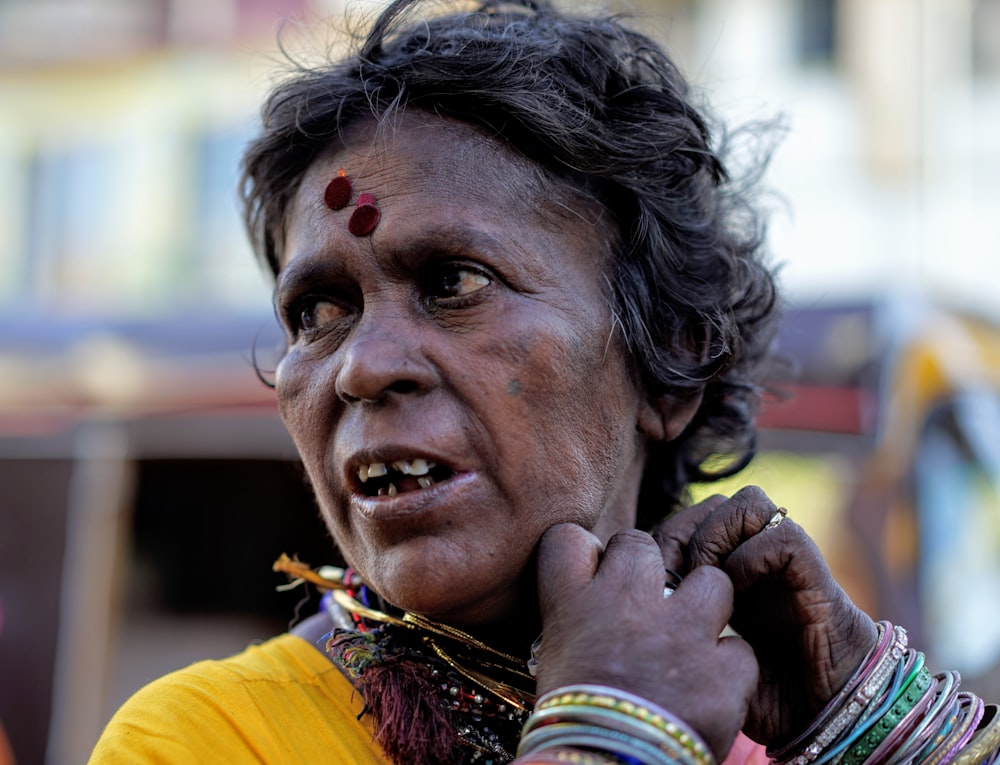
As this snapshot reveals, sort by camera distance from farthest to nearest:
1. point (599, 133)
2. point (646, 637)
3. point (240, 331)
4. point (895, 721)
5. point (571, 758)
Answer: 1. point (240, 331)
2. point (599, 133)
3. point (895, 721)
4. point (646, 637)
5. point (571, 758)

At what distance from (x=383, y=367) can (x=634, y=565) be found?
540mm

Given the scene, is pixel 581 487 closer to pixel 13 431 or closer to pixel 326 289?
pixel 326 289

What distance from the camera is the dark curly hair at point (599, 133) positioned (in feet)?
6.84

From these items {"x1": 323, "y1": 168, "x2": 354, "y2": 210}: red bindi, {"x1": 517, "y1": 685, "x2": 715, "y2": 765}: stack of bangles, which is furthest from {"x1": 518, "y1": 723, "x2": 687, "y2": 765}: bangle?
{"x1": 323, "y1": 168, "x2": 354, "y2": 210}: red bindi

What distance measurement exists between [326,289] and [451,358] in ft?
1.21

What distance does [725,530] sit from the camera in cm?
193

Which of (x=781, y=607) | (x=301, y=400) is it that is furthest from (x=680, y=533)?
(x=301, y=400)

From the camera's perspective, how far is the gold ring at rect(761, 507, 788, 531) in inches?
75.6

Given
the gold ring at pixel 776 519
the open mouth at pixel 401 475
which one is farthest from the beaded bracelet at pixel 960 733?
the open mouth at pixel 401 475

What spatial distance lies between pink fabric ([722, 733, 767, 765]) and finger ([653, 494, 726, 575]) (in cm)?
45

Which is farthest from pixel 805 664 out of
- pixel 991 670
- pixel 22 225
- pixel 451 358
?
pixel 22 225

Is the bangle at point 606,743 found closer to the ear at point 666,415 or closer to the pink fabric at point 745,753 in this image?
the pink fabric at point 745,753

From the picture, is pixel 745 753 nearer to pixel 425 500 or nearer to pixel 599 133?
pixel 425 500

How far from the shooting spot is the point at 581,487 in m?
1.96
